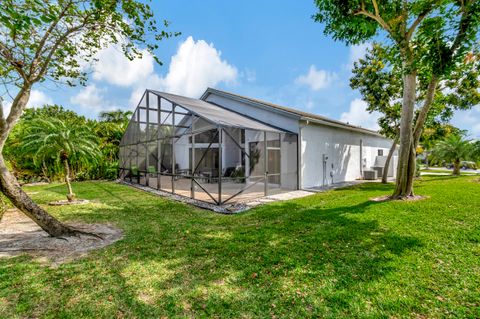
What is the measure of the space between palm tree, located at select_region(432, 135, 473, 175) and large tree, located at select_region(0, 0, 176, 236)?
79.8ft

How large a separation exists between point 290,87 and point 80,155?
15.4 m

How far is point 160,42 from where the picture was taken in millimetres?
6270

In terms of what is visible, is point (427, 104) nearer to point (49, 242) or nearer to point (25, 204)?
point (49, 242)

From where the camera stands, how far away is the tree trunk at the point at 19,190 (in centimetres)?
458

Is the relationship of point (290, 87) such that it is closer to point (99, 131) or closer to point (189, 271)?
point (99, 131)

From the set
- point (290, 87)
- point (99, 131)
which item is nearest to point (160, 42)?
point (290, 87)

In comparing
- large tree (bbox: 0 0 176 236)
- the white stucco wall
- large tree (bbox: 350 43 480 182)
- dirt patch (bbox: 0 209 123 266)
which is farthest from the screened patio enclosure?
large tree (bbox: 350 43 480 182)

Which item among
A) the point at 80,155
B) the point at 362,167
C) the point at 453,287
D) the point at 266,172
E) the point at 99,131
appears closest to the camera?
the point at 453,287

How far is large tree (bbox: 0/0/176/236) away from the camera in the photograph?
4.73m

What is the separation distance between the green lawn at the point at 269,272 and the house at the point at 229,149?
10.8 feet

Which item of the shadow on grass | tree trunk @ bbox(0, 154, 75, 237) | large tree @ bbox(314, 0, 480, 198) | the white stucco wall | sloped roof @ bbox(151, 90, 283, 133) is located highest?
large tree @ bbox(314, 0, 480, 198)

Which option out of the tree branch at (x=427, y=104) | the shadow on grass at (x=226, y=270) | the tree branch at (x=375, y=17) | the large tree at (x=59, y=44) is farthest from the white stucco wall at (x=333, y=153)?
the large tree at (x=59, y=44)

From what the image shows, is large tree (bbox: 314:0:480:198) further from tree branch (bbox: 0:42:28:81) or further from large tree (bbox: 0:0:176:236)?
tree branch (bbox: 0:42:28:81)

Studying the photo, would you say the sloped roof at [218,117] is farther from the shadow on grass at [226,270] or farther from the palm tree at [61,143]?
the shadow on grass at [226,270]
